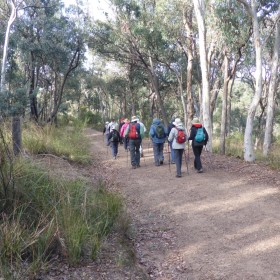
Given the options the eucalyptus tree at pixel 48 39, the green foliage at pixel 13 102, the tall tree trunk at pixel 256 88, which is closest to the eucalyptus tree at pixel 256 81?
the tall tree trunk at pixel 256 88

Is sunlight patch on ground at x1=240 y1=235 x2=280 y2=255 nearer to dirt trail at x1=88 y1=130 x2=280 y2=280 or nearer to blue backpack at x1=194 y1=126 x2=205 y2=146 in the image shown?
dirt trail at x1=88 y1=130 x2=280 y2=280

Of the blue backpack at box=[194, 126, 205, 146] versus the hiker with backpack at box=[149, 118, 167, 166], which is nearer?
the blue backpack at box=[194, 126, 205, 146]

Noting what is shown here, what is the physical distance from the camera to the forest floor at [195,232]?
4.37 m

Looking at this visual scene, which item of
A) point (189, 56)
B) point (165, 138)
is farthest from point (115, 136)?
point (189, 56)

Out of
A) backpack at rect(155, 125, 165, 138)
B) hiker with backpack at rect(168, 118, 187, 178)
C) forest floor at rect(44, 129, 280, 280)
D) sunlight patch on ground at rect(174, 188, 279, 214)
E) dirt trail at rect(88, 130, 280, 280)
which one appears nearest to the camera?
forest floor at rect(44, 129, 280, 280)

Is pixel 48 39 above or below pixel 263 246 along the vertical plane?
above

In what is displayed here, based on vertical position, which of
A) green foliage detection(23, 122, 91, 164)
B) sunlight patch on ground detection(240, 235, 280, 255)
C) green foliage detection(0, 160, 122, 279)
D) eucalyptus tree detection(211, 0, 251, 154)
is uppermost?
eucalyptus tree detection(211, 0, 251, 154)

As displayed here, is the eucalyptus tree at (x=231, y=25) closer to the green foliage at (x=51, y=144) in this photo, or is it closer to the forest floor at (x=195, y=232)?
the forest floor at (x=195, y=232)

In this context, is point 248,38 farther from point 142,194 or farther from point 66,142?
point 142,194

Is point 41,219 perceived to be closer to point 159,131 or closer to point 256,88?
point 159,131

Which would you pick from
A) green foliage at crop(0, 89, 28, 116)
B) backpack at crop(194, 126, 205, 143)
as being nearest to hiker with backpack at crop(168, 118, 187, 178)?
backpack at crop(194, 126, 205, 143)

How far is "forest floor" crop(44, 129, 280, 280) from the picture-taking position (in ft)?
14.3

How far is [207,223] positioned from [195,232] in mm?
431

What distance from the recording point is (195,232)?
573cm
